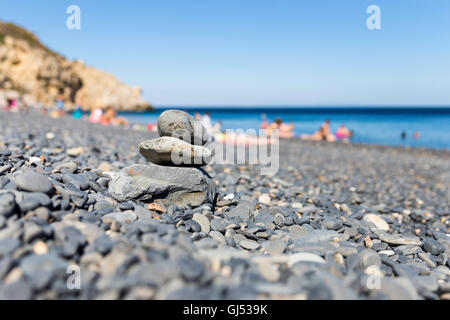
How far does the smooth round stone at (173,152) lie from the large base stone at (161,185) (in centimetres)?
11

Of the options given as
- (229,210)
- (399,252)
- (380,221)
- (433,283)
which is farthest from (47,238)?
(380,221)

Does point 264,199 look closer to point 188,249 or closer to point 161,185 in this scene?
point 161,185

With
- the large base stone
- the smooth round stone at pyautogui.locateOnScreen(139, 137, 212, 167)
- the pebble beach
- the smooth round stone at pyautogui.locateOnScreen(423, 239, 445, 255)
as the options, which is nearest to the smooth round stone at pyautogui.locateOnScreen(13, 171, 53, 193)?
the pebble beach

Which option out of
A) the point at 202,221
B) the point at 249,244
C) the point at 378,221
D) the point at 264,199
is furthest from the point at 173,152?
the point at 378,221

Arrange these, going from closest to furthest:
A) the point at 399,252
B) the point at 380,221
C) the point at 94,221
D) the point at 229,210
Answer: the point at 94,221
the point at 399,252
the point at 229,210
the point at 380,221

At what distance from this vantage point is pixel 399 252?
343 cm

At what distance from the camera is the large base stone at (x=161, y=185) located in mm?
3581

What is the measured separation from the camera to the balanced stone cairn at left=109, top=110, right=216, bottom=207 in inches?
143

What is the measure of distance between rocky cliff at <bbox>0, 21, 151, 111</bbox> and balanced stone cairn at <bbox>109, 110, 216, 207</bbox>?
1523 inches

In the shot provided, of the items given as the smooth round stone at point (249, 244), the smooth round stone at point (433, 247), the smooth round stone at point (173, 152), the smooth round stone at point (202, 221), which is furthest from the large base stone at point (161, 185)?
the smooth round stone at point (433, 247)

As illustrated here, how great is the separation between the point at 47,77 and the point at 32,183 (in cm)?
6008

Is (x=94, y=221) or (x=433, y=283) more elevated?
(x=94, y=221)

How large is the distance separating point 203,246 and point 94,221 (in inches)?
40.6

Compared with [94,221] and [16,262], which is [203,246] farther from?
[16,262]
